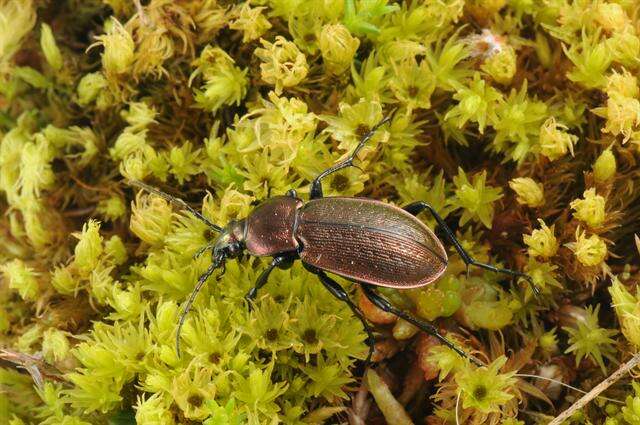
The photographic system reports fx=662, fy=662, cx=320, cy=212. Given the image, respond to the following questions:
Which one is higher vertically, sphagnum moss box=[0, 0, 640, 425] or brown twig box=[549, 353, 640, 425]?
sphagnum moss box=[0, 0, 640, 425]

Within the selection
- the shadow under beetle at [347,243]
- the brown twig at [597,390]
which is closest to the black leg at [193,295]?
the shadow under beetle at [347,243]

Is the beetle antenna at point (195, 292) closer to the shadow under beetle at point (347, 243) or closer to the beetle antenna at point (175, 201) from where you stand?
the shadow under beetle at point (347, 243)

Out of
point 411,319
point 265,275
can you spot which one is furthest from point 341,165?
point 411,319

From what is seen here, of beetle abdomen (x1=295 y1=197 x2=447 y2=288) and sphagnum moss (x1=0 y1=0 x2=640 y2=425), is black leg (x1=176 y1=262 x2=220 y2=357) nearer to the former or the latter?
sphagnum moss (x1=0 y1=0 x2=640 y2=425)

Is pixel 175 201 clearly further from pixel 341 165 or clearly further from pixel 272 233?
pixel 341 165

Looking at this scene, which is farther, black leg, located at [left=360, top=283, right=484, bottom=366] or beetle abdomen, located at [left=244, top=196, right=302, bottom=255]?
beetle abdomen, located at [left=244, top=196, right=302, bottom=255]

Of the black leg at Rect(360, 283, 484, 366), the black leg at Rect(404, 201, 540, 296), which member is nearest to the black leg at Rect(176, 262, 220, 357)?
the black leg at Rect(360, 283, 484, 366)

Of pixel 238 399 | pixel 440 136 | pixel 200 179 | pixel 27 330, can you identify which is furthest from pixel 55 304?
pixel 440 136
